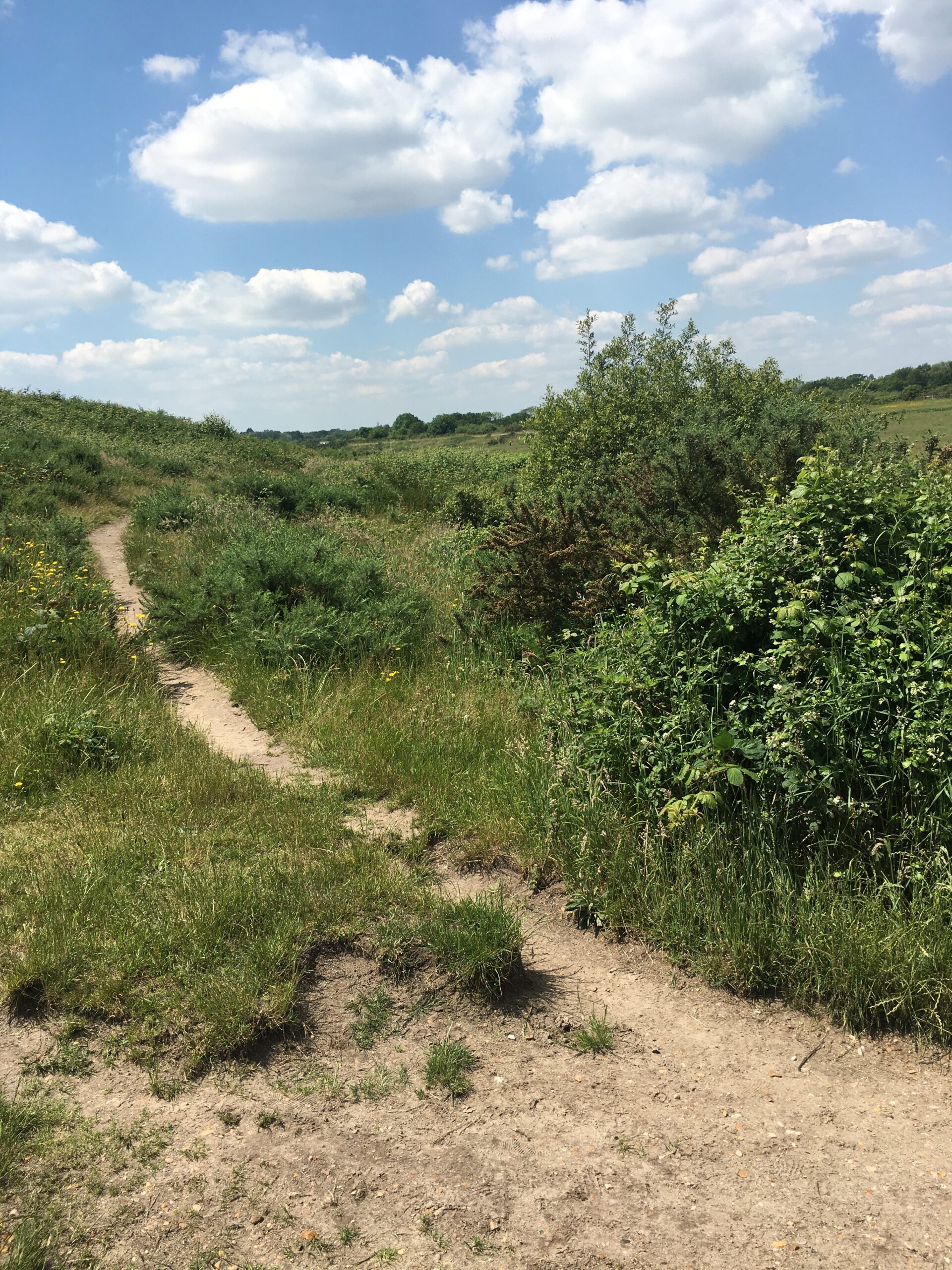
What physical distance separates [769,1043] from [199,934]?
8.04 ft

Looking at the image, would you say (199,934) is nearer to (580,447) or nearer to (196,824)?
(196,824)

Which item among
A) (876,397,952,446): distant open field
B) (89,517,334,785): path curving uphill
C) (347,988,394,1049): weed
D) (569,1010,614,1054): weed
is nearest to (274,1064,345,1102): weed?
(347,988,394,1049): weed

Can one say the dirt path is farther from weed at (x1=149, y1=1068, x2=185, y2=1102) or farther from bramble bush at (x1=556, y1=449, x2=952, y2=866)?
bramble bush at (x1=556, y1=449, x2=952, y2=866)

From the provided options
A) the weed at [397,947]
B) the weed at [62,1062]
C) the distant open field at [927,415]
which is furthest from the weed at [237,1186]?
the distant open field at [927,415]

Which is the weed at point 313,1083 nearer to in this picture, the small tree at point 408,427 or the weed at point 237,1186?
the weed at point 237,1186

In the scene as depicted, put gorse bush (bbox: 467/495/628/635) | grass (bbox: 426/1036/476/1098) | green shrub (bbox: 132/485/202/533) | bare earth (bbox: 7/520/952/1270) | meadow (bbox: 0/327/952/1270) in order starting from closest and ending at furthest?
bare earth (bbox: 7/520/952/1270), grass (bbox: 426/1036/476/1098), meadow (bbox: 0/327/952/1270), gorse bush (bbox: 467/495/628/635), green shrub (bbox: 132/485/202/533)

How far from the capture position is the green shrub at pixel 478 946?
3.47 meters

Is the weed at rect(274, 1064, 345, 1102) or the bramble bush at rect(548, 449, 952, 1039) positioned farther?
the bramble bush at rect(548, 449, 952, 1039)

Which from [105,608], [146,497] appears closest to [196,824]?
[105,608]

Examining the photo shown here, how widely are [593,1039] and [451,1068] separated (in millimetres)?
609

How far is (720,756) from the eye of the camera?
3885 mm

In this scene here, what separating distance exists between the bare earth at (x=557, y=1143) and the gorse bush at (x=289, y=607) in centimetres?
442

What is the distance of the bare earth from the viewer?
236cm

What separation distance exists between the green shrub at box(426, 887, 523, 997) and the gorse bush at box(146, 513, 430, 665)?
13.9 feet
